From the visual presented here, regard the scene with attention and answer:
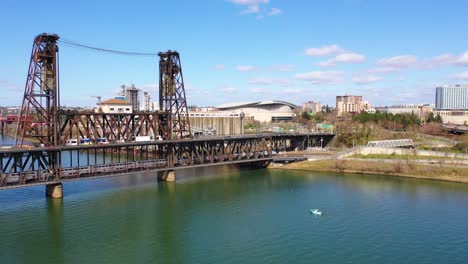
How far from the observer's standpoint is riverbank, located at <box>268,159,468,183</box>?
5809 cm

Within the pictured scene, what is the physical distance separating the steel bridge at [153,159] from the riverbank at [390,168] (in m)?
6.42

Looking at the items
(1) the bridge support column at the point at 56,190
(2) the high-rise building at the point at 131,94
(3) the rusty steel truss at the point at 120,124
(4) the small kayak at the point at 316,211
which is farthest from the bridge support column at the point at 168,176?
(2) the high-rise building at the point at 131,94

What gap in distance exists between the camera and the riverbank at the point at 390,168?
58.1m

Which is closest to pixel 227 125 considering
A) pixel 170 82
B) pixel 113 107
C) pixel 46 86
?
pixel 113 107

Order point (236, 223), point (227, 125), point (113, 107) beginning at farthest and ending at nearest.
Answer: point (113, 107) < point (227, 125) < point (236, 223)

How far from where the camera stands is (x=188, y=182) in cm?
5722

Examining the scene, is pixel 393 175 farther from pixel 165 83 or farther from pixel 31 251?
pixel 31 251

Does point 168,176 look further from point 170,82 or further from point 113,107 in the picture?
point 113,107

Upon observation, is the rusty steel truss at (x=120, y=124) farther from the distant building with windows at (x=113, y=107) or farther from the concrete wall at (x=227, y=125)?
the distant building with windows at (x=113, y=107)

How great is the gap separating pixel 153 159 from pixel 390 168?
37790mm

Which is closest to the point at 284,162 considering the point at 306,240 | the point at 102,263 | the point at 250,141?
the point at 250,141

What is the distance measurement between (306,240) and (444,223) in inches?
581

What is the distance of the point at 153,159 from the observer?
58.9m

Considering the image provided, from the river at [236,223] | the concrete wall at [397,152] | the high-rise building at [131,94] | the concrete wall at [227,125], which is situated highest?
the high-rise building at [131,94]
